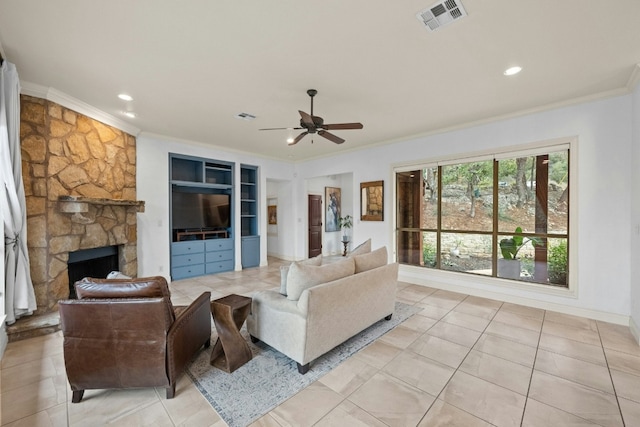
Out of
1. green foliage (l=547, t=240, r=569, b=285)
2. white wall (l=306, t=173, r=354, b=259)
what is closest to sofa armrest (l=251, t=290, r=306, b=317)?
green foliage (l=547, t=240, r=569, b=285)

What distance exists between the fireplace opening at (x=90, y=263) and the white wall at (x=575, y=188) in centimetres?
43

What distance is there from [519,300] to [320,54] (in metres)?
4.29

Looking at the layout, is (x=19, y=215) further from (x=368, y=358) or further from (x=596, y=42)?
(x=596, y=42)

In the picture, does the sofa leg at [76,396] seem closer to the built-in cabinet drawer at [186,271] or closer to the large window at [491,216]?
the built-in cabinet drawer at [186,271]

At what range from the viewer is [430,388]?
2068mm

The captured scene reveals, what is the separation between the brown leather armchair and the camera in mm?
1814

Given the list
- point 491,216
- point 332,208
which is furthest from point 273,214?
point 491,216

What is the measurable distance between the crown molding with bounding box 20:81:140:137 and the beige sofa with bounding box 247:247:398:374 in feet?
11.3

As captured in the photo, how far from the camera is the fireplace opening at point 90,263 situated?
3836 millimetres

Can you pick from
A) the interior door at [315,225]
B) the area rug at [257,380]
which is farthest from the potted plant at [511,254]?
the interior door at [315,225]

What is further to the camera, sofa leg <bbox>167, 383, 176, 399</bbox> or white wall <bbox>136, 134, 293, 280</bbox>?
white wall <bbox>136, 134, 293, 280</bbox>

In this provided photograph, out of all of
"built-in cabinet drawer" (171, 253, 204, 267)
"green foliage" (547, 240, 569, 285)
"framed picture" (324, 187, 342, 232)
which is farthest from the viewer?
"framed picture" (324, 187, 342, 232)

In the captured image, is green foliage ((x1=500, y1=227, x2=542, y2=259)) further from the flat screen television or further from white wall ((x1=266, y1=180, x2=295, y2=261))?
the flat screen television

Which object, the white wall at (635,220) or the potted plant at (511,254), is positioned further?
the potted plant at (511,254)
